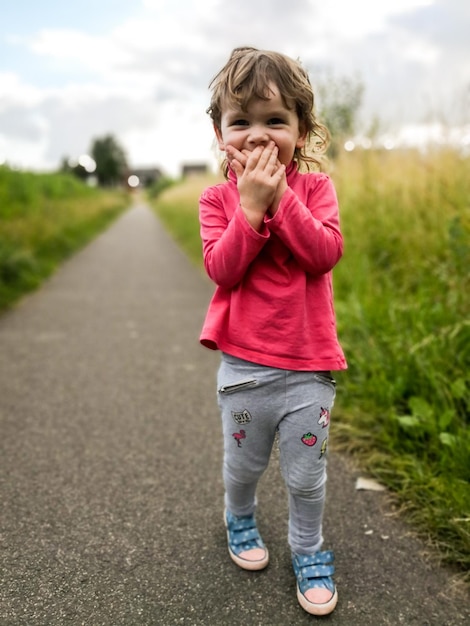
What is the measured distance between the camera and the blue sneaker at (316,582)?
1.75m

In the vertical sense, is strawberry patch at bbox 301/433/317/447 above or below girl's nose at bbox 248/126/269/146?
below

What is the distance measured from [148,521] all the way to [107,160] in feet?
267

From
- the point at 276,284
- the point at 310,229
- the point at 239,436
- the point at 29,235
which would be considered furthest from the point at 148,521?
the point at 29,235

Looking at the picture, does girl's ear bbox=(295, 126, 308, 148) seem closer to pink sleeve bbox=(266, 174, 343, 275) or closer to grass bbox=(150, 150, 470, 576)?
pink sleeve bbox=(266, 174, 343, 275)

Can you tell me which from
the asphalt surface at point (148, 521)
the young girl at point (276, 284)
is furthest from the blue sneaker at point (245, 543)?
the young girl at point (276, 284)

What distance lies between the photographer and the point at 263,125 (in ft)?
5.13

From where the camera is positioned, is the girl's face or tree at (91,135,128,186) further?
tree at (91,135,128,186)

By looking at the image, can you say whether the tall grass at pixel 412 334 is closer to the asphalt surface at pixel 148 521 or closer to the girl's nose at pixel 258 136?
the asphalt surface at pixel 148 521

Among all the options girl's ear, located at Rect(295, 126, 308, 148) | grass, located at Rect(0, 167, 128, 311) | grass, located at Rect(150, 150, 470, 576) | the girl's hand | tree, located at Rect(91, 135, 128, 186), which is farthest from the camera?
tree, located at Rect(91, 135, 128, 186)

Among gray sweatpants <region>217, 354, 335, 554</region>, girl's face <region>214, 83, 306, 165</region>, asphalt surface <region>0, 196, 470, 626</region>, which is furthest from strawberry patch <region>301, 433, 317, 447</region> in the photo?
girl's face <region>214, 83, 306, 165</region>

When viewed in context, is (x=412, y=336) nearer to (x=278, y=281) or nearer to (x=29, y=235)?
(x=278, y=281)

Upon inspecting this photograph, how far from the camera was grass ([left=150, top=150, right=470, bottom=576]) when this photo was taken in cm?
229

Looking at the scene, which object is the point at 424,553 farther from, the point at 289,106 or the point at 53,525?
the point at 289,106

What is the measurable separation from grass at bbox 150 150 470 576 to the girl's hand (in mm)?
1235
